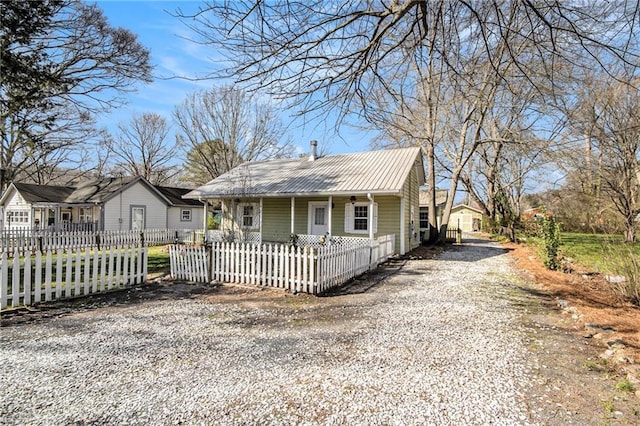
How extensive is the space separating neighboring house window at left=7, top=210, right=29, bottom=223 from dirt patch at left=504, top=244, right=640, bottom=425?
31.7 m

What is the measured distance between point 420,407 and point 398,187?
10.7 m

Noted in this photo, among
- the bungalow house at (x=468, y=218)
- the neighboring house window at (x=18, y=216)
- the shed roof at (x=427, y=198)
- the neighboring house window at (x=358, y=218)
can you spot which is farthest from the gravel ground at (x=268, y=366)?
the bungalow house at (x=468, y=218)

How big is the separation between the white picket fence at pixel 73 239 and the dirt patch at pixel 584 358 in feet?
40.8

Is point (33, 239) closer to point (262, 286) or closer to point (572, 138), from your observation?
point (262, 286)

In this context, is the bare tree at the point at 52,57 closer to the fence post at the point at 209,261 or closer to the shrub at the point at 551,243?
the fence post at the point at 209,261

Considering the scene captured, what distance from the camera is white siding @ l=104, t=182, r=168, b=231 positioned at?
23875mm

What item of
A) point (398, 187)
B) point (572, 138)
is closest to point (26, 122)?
point (398, 187)

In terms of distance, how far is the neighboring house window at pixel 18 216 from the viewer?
82.0 ft

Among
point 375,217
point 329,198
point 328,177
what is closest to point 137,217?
point 328,177

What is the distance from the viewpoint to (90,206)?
79.6 feet

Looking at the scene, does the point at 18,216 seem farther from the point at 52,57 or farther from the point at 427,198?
the point at 427,198

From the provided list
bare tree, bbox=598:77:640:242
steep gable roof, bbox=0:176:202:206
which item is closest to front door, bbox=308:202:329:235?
→ bare tree, bbox=598:77:640:242

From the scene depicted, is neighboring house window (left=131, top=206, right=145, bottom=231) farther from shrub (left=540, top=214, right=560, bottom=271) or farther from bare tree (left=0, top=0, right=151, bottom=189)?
shrub (left=540, top=214, right=560, bottom=271)

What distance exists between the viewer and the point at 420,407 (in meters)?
3.00
